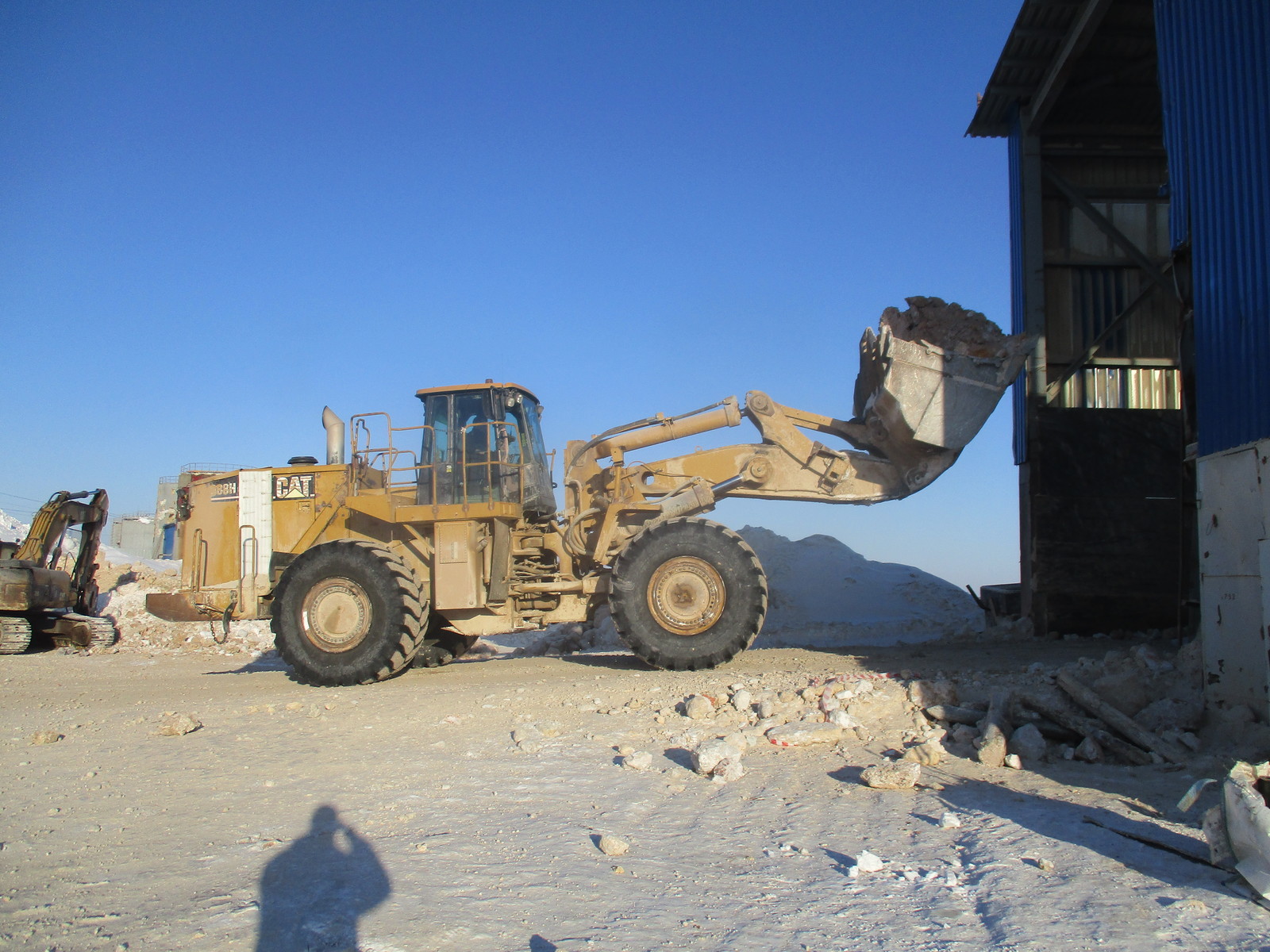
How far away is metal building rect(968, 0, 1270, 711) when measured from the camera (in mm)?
7793

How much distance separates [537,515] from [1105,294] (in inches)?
387

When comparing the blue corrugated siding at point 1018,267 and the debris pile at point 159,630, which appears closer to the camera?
the blue corrugated siding at point 1018,267

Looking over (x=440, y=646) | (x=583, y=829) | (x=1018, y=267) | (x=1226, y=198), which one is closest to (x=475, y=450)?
(x=440, y=646)

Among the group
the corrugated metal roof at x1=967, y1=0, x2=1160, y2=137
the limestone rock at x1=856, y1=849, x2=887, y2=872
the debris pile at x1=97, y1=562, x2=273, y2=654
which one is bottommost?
the debris pile at x1=97, y1=562, x2=273, y2=654

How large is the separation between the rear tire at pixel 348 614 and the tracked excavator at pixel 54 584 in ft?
29.4

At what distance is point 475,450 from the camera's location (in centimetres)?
977

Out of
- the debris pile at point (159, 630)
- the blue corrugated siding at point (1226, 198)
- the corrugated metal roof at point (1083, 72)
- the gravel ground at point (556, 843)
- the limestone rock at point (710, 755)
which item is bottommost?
the debris pile at point (159, 630)

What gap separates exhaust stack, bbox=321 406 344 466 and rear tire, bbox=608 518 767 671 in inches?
152

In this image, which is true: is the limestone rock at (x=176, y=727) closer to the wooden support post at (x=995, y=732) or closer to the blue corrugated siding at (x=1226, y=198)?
the wooden support post at (x=995, y=732)

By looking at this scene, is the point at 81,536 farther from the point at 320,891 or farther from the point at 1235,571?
the point at 1235,571

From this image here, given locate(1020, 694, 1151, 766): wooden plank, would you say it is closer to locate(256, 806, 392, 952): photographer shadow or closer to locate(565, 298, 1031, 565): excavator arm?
locate(565, 298, 1031, 565): excavator arm

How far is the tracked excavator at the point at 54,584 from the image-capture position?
15.0 meters

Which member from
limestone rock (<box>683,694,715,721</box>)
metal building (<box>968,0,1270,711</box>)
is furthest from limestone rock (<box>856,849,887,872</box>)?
metal building (<box>968,0,1270,711</box>)

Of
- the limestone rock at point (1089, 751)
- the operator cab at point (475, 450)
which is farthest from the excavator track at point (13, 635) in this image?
the limestone rock at point (1089, 751)
